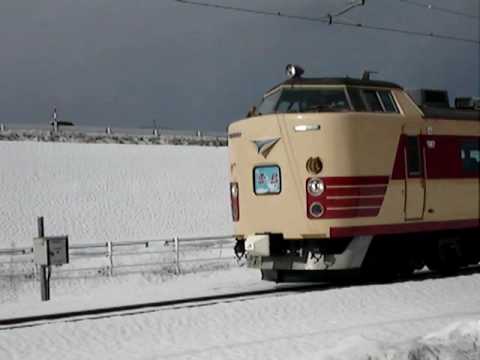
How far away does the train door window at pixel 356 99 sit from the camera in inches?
486

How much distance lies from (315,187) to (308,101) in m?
1.55

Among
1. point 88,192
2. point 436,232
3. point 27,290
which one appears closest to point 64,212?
point 88,192

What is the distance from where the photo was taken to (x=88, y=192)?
37.0 metres

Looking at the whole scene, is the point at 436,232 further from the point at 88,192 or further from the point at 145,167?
the point at 145,167

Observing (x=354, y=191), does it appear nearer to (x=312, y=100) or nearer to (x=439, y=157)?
(x=312, y=100)

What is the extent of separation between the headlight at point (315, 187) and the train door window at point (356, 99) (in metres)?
1.41

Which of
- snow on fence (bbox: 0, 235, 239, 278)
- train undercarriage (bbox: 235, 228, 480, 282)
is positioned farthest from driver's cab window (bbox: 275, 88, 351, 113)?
snow on fence (bbox: 0, 235, 239, 278)

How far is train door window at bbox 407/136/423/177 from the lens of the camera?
42.0ft

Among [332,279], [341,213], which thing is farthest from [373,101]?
[332,279]

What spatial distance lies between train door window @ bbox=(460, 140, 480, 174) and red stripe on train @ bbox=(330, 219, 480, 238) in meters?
0.99

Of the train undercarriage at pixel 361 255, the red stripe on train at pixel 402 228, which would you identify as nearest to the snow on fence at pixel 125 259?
the train undercarriage at pixel 361 255

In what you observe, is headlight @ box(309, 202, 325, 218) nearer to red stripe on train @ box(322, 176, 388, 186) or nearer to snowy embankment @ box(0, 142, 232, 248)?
red stripe on train @ box(322, 176, 388, 186)

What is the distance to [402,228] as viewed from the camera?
1266 cm

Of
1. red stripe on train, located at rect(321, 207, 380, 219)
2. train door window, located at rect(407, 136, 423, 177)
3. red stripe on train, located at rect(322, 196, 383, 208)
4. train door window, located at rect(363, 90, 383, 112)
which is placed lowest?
red stripe on train, located at rect(321, 207, 380, 219)
